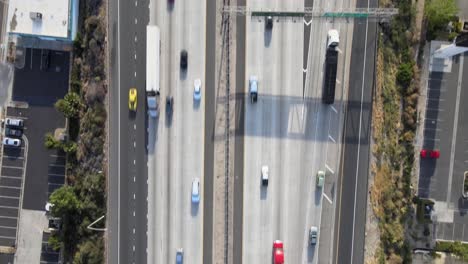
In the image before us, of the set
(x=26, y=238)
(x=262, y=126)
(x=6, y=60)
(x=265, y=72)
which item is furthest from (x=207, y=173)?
(x=6, y=60)

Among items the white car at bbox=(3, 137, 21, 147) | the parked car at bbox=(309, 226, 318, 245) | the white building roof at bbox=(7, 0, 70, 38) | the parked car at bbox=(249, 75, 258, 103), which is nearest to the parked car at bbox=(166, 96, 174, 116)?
the parked car at bbox=(249, 75, 258, 103)

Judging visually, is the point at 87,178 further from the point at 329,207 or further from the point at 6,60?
the point at 329,207

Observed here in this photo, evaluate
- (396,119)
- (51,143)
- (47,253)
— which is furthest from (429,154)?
(47,253)

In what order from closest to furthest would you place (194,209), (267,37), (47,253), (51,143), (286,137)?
1. (267,37)
2. (286,137)
3. (194,209)
4. (51,143)
5. (47,253)

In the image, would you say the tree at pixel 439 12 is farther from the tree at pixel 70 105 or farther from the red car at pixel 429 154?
the tree at pixel 70 105

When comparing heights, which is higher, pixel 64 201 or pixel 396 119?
pixel 396 119

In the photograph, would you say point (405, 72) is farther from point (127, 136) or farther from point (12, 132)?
point (12, 132)
